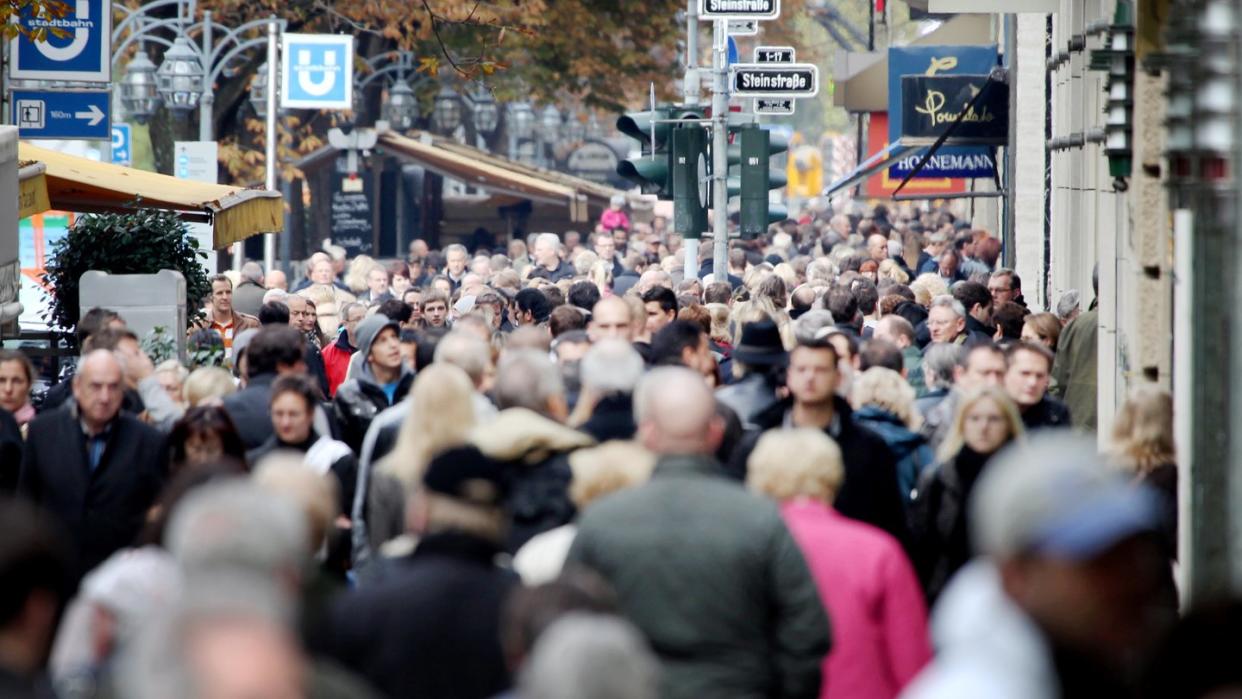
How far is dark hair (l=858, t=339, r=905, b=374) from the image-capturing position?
1062cm

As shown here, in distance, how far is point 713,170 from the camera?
1947 centimetres

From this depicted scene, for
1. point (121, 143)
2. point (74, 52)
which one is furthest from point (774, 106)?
point (121, 143)

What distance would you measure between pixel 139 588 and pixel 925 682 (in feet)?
7.53

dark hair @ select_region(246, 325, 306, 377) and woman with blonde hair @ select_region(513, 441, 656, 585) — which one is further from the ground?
dark hair @ select_region(246, 325, 306, 377)

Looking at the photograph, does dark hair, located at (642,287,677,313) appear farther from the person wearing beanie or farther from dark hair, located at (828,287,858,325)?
the person wearing beanie

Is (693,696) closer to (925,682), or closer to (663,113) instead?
(925,682)

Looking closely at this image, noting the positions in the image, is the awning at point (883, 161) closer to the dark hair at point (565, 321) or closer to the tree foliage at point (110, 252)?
the tree foliage at point (110, 252)

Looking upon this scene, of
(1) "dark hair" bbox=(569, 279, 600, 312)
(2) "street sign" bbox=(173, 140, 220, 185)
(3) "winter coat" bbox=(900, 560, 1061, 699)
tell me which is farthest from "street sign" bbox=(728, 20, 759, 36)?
(3) "winter coat" bbox=(900, 560, 1061, 699)

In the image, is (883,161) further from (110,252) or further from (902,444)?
(902,444)

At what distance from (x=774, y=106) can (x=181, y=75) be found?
1169 cm

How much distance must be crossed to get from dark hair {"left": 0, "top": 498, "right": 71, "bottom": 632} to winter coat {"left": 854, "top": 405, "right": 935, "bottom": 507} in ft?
17.0

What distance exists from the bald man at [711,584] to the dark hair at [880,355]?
4.62m

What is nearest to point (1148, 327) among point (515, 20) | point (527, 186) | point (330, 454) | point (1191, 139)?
point (1191, 139)

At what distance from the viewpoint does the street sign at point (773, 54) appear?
1900 centimetres
